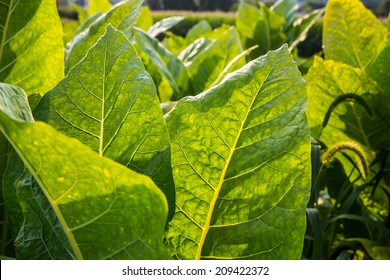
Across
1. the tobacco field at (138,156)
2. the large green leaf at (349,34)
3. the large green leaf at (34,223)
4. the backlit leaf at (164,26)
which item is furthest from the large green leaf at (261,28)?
the large green leaf at (34,223)

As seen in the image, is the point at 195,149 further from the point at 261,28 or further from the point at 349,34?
the point at 261,28

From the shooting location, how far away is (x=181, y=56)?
78.3 inches

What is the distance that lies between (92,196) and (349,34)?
1.12 meters

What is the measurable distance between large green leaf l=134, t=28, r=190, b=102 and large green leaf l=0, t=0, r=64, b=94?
530 millimetres

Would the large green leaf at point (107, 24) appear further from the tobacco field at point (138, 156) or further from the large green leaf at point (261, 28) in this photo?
the large green leaf at point (261, 28)

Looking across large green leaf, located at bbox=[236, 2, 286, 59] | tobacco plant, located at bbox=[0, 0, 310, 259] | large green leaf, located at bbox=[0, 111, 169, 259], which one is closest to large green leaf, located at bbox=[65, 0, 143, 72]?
tobacco plant, located at bbox=[0, 0, 310, 259]

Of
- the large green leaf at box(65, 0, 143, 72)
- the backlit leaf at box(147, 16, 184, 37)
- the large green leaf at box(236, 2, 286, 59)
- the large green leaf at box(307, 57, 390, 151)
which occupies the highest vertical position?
the large green leaf at box(65, 0, 143, 72)

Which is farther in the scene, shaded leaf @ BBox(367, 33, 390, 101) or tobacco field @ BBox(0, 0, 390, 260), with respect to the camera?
shaded leaf @ BBox(367, 33, 390, 101)

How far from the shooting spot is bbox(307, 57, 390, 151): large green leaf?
1452mm

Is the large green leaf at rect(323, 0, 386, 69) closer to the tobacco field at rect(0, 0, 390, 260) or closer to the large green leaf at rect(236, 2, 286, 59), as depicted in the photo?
the tobacco field at rect(0, 0, 390, 260)

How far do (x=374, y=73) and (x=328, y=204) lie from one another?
0.42 m

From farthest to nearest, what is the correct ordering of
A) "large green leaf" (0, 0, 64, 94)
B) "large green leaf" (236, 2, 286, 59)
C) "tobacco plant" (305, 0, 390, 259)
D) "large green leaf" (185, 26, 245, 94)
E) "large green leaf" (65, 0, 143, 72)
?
"large green leaf" (236, 2, 286, 59) → "large green leaf" (185, 26, 245, 94) → "tobacco plant" (305, 0, 390, 259) → "large green leaf" (65, 0, 143, 72) → "large green leaf" (0, 0, 64, 94)

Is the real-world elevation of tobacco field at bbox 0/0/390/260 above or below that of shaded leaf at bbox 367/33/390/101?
above

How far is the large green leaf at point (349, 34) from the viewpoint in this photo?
1.62 metres
